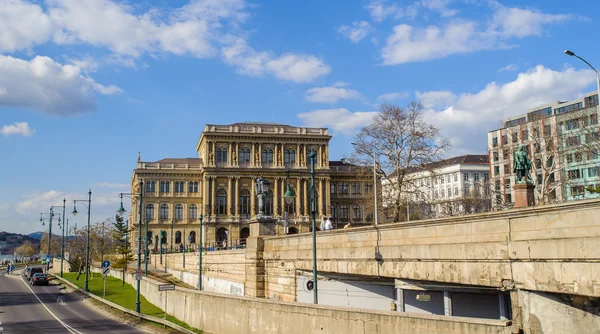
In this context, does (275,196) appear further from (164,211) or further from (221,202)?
(164,211)

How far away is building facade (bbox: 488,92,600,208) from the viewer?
134 feet

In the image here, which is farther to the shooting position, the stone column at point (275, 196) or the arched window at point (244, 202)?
the stone column at point (275, 196)

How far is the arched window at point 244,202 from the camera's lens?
301ft

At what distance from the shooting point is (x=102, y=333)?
26.1m

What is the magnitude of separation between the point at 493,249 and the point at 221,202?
258 feet

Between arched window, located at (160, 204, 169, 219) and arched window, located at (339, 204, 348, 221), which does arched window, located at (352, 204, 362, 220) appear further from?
arched window, located at (160, 204, 169, 219)

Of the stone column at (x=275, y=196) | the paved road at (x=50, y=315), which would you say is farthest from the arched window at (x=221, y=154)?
the paved road at (x=50, y=315)

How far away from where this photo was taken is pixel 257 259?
29.4 m

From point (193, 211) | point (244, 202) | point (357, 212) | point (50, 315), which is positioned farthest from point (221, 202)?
point (50, 315)

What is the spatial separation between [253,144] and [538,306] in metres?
80.5

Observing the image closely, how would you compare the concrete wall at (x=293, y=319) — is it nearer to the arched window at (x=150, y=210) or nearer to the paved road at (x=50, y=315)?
the paved road at (x=50, y=315)

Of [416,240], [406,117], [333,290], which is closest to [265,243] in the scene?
[333,290]

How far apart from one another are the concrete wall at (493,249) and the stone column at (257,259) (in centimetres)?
716

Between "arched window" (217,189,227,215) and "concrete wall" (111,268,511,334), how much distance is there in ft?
207
